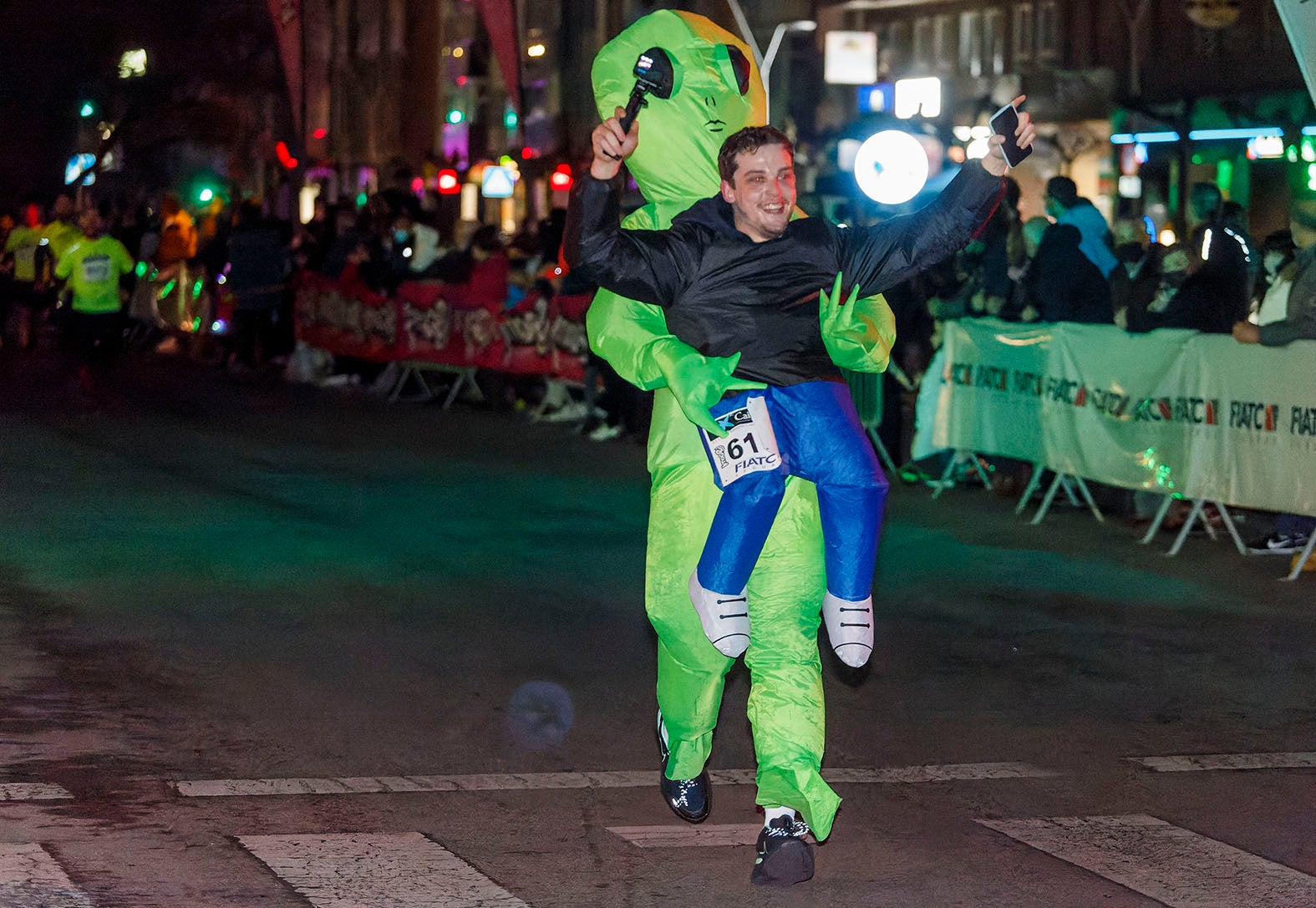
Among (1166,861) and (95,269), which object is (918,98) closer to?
(95,269)

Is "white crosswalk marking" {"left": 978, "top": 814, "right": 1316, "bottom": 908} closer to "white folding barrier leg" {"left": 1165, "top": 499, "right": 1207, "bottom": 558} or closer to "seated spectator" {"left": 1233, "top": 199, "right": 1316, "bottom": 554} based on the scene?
"seated spectator" {"left": 1233, "top": 199, "right": 1316, "bottom": 554}

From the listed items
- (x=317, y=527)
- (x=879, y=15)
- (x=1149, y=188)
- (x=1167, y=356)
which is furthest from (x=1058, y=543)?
(x=879, y=15)

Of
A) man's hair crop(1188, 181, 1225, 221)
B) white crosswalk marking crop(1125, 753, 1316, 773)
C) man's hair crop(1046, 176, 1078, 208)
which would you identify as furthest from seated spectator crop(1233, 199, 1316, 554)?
white crosswalk marking crop(1125, 753, 1316, 773)

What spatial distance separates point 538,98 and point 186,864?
158ft

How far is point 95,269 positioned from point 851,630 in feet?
53.7

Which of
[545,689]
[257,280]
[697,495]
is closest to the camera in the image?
[697,495]

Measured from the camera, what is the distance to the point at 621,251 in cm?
573

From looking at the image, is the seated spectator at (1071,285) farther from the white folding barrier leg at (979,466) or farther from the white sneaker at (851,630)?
the white sneaker at (851,630)

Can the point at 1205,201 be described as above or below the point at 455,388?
above

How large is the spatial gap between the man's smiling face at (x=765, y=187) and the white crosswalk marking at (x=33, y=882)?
2446 mm

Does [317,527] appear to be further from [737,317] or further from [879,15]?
[879,15]

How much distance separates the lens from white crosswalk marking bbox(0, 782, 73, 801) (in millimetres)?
6438

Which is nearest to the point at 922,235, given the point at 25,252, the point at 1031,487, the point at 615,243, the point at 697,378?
the point at 697,378

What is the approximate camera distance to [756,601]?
5945mm
